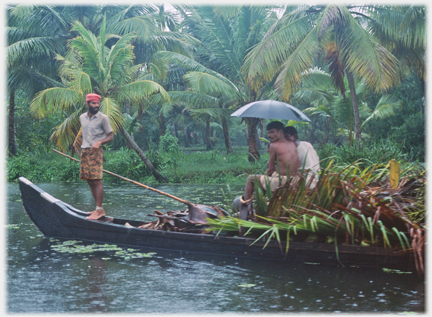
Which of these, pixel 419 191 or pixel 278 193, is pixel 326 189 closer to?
pixel 278 193

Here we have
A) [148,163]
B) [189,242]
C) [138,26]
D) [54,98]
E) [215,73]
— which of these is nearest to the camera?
[189,242]

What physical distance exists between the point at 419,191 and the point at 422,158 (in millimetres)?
15901

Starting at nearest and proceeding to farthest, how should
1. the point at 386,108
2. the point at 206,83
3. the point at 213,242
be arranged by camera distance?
the point at 213,242
the point at 206,83
the point at 386,108

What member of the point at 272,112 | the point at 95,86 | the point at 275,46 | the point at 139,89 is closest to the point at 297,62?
the point at 275,46

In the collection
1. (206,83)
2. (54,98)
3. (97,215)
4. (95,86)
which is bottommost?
(97,215)

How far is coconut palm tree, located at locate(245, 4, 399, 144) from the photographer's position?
539 inches

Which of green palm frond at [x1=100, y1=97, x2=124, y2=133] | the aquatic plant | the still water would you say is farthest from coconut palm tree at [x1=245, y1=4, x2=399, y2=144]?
the still water

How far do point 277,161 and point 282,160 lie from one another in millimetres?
97

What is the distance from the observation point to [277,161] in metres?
6.05

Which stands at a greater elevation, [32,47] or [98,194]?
[32,47]

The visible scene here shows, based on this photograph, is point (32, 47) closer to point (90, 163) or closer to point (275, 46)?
point (275, 46)

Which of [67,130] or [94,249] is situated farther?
[67,130]

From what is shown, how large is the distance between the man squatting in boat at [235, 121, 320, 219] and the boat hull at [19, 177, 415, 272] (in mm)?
468

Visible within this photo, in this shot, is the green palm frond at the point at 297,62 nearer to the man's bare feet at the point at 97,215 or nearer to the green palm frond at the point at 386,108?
the green palm frond at the point at 386,108
